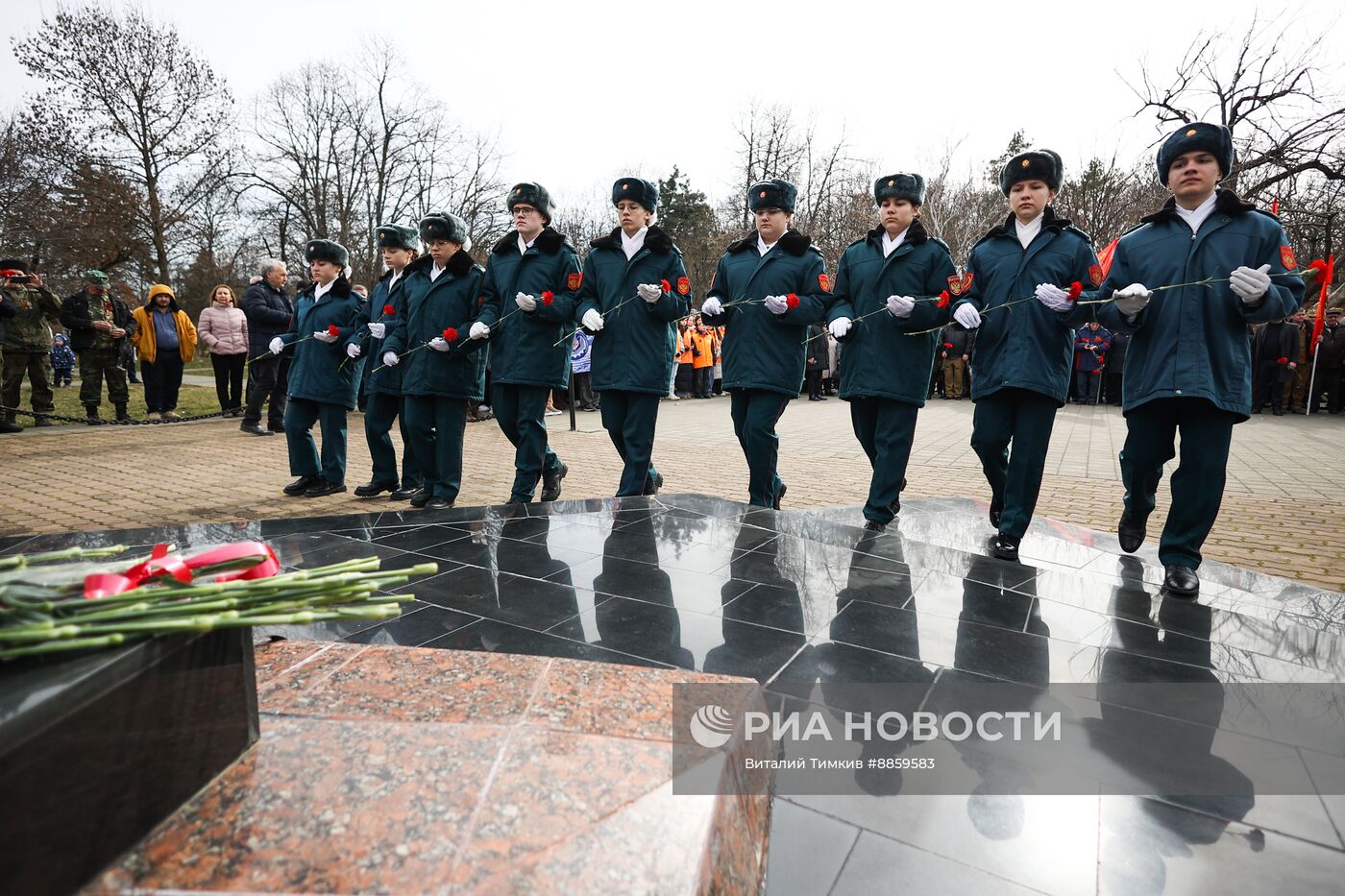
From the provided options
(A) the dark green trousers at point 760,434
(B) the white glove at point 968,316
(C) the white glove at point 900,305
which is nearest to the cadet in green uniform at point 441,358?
(A) the dark green trousers at point 760,434

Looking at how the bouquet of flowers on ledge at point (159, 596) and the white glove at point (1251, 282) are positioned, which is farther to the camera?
the white glove at point (1251, 282)

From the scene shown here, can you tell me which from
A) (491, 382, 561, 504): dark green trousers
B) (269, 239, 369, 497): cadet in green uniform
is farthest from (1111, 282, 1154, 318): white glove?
(269, 239, 369, 497): cadet in green uniform

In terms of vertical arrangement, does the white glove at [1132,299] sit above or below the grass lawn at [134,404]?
above

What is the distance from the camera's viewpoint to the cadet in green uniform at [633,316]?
5.66 meters

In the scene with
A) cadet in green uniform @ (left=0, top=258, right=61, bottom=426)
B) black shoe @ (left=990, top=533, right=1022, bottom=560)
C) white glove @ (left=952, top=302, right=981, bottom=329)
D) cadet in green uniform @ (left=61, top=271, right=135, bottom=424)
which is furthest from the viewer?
cadet in green uniform @ (left=61, top=271, right=135, bottom=424)

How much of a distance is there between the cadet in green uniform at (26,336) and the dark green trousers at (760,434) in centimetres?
1025

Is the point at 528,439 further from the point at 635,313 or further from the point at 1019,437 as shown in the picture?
the point at 1019,437

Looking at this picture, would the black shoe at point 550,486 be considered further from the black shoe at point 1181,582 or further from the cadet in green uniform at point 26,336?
the cadet in green uniform at point 26,336

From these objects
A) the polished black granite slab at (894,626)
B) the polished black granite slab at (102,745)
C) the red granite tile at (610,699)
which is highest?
the polished black granite slab at (102,745)

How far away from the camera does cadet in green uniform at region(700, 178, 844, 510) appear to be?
17.8 ft

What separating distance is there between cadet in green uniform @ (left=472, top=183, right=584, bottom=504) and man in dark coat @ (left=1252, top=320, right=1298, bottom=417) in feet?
52.0

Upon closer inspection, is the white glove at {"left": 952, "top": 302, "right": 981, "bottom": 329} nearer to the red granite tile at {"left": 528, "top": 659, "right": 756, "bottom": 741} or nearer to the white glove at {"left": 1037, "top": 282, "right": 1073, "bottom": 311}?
the white glove at {"left": 1037, "top": 282, "right": 1073, "bottom": 311}

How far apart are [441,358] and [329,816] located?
5.16 meters

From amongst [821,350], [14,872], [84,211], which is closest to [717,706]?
[14,872]
